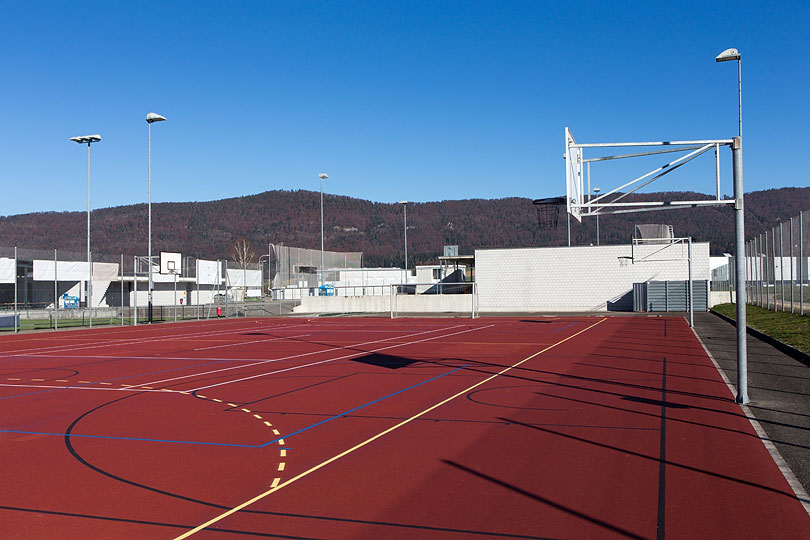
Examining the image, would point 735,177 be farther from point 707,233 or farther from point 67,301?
point 707,233

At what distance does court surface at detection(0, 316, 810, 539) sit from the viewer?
5887 millimetres

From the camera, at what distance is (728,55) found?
11.6 m

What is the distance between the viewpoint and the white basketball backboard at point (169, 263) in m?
46.8

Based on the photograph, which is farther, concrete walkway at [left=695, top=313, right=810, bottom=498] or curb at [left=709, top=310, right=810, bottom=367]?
curb at [left=709, top=310, right=810, bottom=367]

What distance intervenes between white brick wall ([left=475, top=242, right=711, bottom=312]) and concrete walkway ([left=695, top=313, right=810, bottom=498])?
1286 inches

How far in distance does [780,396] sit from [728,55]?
601cm

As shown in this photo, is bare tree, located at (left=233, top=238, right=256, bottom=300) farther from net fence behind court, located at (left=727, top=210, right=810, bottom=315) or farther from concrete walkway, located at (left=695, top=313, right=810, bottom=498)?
concrete walkway, located at (left=695, top=313, right=810, bottom=498)

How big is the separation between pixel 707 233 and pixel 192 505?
599 ft

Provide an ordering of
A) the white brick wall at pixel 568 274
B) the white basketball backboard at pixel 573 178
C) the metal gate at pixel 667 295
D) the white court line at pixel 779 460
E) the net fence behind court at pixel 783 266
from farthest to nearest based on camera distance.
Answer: the white brick wall at pixel 568 274
the metal gate at pixel 667 295
the net fence behind court at pixel 783 266
the white basketball backboard at pixel 573 178
the white court line at pixel 779 460

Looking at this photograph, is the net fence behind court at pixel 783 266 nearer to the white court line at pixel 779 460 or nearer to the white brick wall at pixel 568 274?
the white brick wall at pixel 568 274

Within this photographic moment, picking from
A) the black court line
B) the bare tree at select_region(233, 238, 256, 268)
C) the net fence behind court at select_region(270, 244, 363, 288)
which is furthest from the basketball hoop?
the bare tree at select_region(233, 238, 256, 268)

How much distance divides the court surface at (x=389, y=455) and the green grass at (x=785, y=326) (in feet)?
14.0

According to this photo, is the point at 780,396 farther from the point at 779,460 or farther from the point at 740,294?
the point at 779,460

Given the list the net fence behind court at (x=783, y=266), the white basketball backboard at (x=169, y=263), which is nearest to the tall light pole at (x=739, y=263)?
the net fence behind court at (x=783, y=266)
